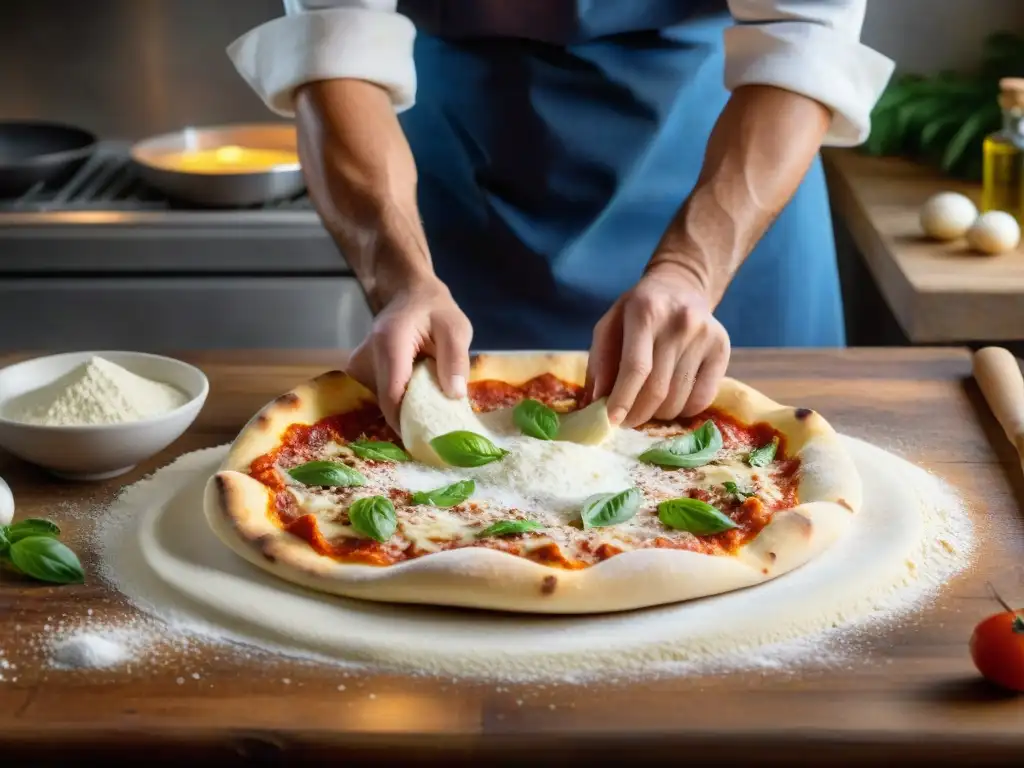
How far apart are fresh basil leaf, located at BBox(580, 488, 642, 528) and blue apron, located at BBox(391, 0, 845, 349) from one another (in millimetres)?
729

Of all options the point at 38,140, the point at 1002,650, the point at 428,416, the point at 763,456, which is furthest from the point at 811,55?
the point at 38,140

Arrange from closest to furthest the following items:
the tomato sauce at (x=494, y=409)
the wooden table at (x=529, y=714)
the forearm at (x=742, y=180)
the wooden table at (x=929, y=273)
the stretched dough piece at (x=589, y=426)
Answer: the wooden table at (x=529, y=714) → the tomato sauce at (x=494, y=409) → the stretched dough piece at (x=589, y=426) → the forearm at (x=742, y=180) → the wooden table at (x=929, y=273)

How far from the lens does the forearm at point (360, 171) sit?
5.27 ft

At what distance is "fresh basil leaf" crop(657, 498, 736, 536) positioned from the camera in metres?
1.16

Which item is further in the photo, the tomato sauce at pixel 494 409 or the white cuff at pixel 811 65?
the white cuff at pixel 811 65

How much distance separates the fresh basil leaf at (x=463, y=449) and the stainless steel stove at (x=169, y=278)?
115 centimetres

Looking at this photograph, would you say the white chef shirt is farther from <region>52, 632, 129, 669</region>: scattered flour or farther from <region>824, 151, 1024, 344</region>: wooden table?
<region>52, 632, 129, 669</region>: scattered flour

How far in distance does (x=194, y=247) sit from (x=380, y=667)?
60.0 inches

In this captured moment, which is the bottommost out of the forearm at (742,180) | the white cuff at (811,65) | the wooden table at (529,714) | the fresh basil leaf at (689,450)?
the fresh basil leaf at (689,450)

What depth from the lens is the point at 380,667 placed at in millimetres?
1020

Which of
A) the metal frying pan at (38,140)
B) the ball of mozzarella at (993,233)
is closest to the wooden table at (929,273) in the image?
the ball of mozzarella at (993,233)

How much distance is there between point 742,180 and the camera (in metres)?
1.58

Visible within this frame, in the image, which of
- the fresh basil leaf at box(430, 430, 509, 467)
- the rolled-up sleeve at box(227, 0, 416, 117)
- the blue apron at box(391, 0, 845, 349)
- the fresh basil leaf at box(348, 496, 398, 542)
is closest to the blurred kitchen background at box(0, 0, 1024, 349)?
the blue apron at box(391, 0, 845, 349)

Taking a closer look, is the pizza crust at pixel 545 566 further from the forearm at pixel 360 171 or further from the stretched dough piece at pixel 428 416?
the forearm at pixel 360 171
